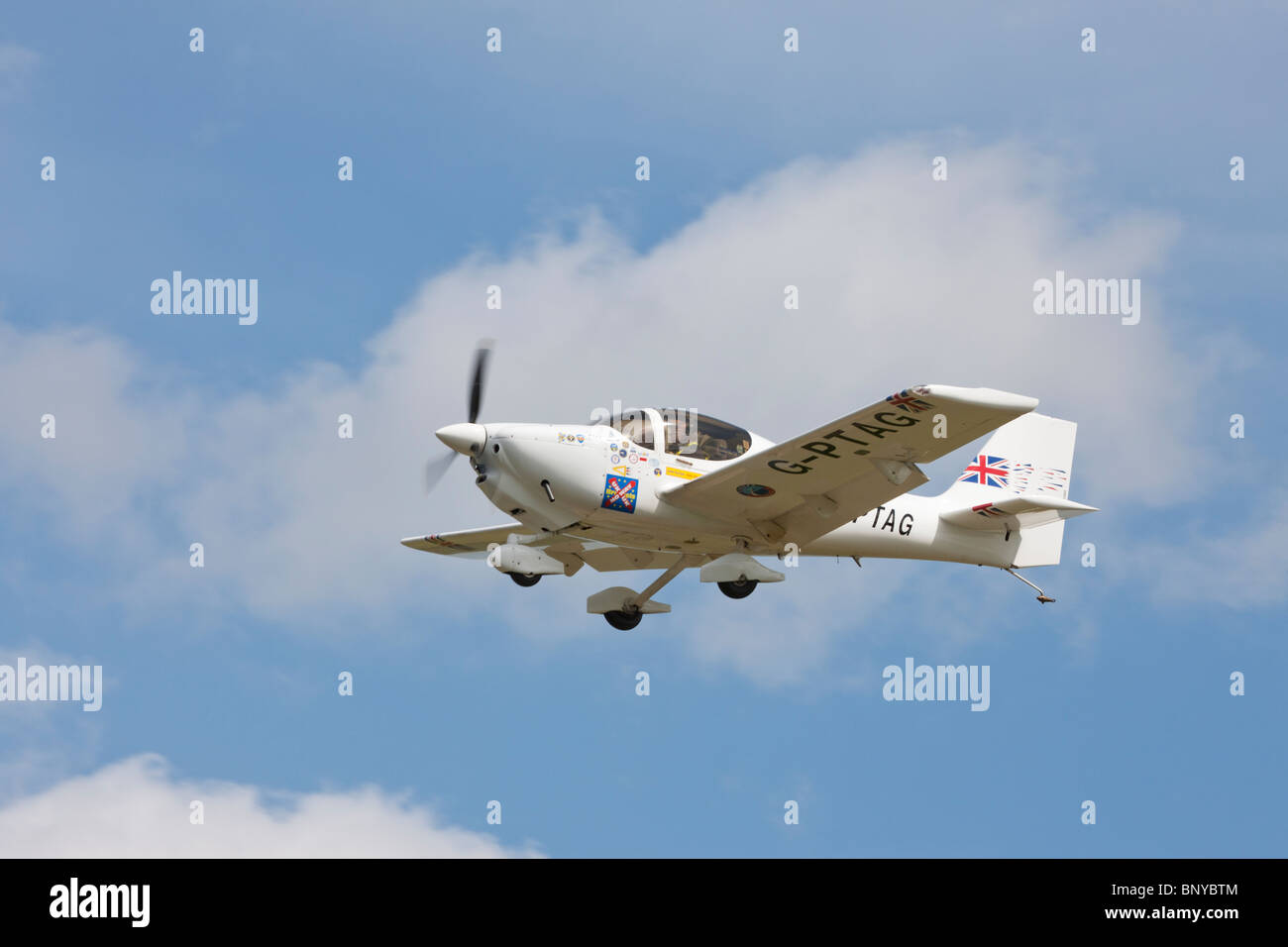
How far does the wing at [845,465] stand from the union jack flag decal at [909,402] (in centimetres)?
1

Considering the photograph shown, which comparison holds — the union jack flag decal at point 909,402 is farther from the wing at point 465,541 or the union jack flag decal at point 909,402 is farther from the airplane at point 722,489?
the wing at point 465,541

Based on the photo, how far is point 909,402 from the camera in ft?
51.7

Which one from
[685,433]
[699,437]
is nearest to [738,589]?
[699,437]

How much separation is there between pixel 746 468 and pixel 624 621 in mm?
3811

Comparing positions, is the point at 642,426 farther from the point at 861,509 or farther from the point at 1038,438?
the point at 1038,438

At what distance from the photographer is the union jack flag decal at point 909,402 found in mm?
15602

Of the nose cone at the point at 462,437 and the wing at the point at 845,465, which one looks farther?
the nose cone at the point at 462,437

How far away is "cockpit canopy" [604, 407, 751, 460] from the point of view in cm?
1803

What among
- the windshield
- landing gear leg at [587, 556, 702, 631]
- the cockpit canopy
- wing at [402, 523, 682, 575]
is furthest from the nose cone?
landing gear leg at [587, 556, 702, 631]

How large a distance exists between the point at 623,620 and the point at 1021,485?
677 cm

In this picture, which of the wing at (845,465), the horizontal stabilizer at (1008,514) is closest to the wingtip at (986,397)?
the wing at (845,465)

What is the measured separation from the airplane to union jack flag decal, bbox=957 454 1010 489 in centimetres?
105

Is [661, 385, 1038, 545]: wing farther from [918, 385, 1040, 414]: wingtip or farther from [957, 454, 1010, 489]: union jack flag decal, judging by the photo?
[957, 454, 1010, 489]: union jack flag decal
